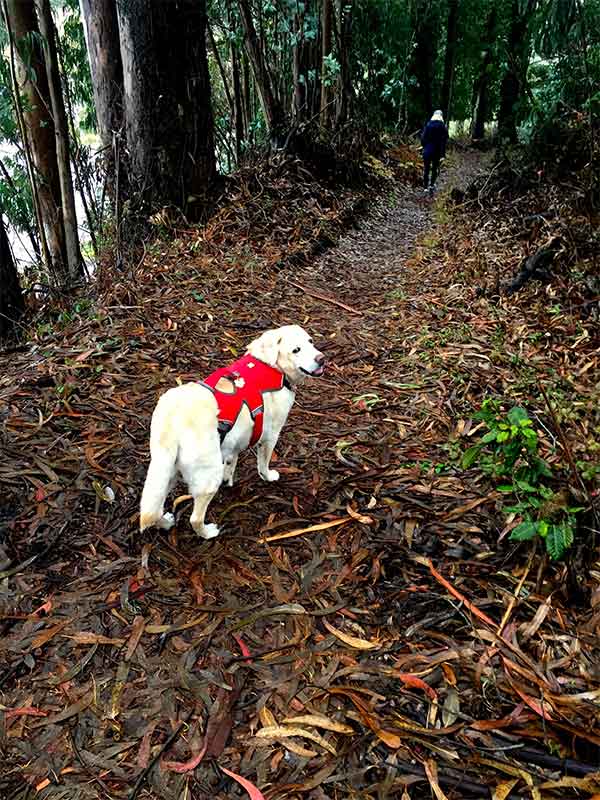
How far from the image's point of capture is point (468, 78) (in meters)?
30.7

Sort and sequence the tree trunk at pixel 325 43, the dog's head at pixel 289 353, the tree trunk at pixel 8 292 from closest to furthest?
the dog's head at pixel 289 353 → the tree trunk at pixel 8 292 → the tree trunk at pixel 325 43

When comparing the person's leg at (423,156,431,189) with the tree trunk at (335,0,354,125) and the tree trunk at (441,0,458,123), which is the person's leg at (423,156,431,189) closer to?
the tree trunk at (335,0,354,125)

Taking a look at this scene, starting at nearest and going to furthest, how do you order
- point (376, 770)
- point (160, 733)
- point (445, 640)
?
1. point (376, 770)
2. point (160, 733)
3. point (445, 640)

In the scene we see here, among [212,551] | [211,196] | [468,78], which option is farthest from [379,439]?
[468,78]

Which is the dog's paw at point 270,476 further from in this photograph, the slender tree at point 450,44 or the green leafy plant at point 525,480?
the slender tree at point 450,44

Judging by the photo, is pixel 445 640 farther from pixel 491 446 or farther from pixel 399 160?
pixel 399 160

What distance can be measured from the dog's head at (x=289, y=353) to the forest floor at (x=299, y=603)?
2.29 ft

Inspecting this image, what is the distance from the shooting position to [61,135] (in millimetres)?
6824

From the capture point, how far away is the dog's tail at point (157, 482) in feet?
8.13

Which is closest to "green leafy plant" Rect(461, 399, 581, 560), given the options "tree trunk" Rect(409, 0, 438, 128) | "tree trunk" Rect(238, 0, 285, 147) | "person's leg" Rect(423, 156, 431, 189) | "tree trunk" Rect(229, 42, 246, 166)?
"tree trunk" Rect(238, 0, 285, 147)

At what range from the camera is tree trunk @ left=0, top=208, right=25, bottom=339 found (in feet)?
Answer: 18.1

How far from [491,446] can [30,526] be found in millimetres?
2640

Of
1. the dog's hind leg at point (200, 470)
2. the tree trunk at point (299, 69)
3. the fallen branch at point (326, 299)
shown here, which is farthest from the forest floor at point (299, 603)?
the tree trunk at point (299, 69)

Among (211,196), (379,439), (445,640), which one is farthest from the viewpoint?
(211,196)
